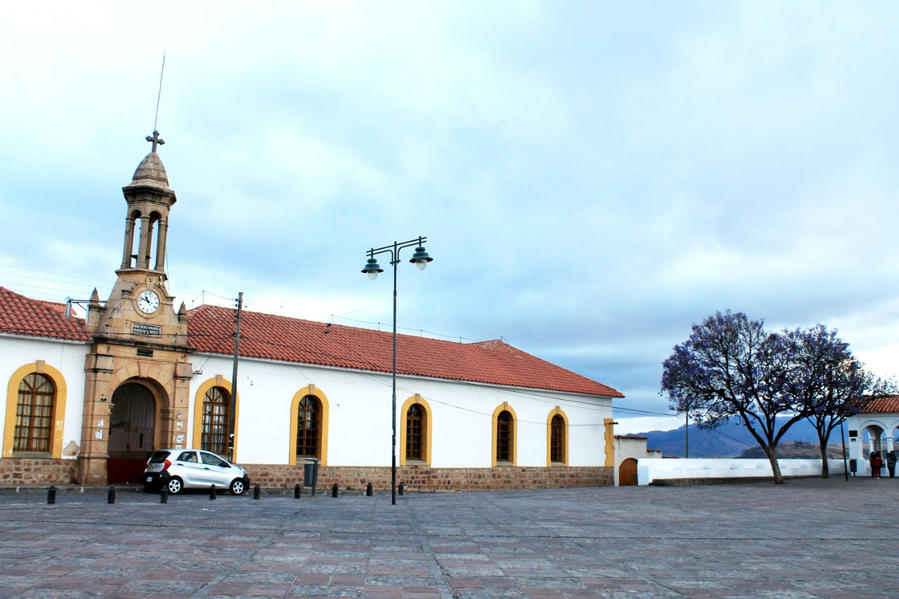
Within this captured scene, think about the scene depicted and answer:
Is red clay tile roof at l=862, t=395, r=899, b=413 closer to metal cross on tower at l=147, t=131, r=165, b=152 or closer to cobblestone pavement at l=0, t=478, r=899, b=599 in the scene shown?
cobblestone pavement at l=0, t=478, r=899, b=599

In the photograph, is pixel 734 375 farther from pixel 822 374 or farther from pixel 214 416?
pixel 214 416

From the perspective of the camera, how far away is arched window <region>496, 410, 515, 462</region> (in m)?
35.4

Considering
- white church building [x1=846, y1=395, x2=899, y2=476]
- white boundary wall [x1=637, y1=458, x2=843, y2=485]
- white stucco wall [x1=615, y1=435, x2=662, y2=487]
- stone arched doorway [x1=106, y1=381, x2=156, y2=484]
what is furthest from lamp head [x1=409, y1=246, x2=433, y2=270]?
white church building [x1=846, y1=395, x2=899, y2=476]

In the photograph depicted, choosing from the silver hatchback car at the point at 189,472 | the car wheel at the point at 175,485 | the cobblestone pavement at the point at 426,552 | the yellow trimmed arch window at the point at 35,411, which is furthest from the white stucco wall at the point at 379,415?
the cobblestone pavement at the point at 426,552

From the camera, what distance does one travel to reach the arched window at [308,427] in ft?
92.9

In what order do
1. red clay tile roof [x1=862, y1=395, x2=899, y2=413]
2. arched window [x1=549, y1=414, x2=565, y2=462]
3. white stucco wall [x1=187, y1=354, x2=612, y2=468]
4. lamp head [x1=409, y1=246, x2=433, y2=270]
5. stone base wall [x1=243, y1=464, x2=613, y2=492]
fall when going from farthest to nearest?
red clay tile roof [x1=862, y1=395, x2=899, y2=413] < arched window [x1=549, y1=414, x2=565, y2=462] < stone base wall [x1=243, y1=464, x2=613, y2=492] < white stucco wall [x1=187, y1=354, x2=612, y2=468] < lamp head [x1=409, y1=246, x2=433, y2=270]

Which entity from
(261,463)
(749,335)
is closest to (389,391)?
(261,463)

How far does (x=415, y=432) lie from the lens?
105 feet

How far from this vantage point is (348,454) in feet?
95.7

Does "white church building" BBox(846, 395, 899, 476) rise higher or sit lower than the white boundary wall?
higher

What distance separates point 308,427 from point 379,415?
318 centimetres

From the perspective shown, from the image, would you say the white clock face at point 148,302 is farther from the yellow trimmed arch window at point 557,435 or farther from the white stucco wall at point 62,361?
the yellow trimmed arch window at point 557,435

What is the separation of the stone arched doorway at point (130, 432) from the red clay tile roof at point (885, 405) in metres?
40.6

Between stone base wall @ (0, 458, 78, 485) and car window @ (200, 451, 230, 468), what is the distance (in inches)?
151
